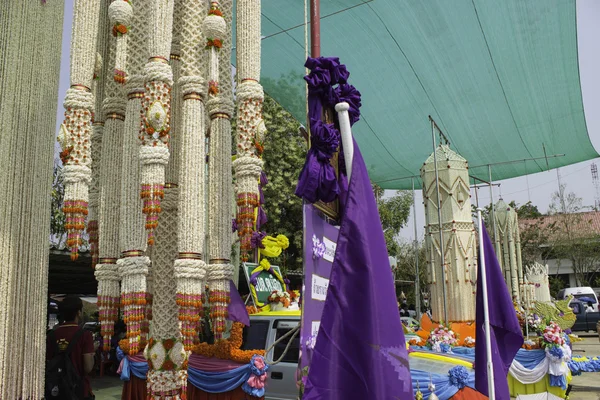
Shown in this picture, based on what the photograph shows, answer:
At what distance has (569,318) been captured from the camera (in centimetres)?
826

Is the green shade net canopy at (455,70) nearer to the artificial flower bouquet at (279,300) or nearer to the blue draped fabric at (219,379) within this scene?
the artificial flower bouquet at (279,300)

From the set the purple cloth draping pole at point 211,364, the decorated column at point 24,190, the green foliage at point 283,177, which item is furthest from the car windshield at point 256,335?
the green foliage at point 283,177

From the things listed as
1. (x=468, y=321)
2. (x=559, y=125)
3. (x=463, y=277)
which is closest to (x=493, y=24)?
(x=559, y=125)

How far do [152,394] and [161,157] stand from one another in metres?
1.59

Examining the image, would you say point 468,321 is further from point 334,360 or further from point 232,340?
point 334,360

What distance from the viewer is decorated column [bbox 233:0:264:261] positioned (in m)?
3.34

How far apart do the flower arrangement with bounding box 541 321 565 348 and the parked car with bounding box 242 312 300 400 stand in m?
3.43

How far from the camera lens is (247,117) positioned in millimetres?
3418

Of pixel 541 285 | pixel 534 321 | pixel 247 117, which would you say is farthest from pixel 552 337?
pixel 541 285

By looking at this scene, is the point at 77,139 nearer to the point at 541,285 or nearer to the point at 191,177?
the point at 191,177

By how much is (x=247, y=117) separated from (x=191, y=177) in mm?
554

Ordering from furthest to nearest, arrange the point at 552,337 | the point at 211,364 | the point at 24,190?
the point at 552,337 → the point at 211,364 → the point at 24,190

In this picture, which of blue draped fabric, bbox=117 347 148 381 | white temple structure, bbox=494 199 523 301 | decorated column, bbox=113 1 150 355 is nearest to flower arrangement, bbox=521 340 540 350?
white temple structure, bbox=494 199 523 301

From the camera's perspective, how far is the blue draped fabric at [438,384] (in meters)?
4.47
